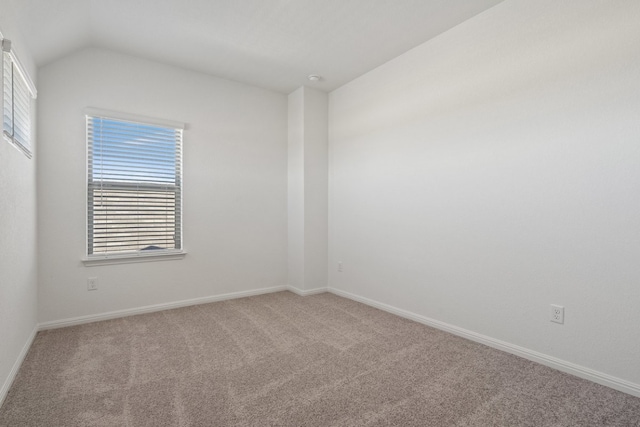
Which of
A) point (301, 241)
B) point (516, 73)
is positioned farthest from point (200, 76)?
point (516, 73)

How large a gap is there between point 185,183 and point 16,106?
163 centimetres

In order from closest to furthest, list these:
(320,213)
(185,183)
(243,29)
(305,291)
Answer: (243,29) → (185,183) → (305,291) → (320,213)

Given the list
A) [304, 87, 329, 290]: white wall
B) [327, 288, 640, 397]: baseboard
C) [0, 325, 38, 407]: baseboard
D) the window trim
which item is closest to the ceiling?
the window trim

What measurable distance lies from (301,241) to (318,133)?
140 centimetres

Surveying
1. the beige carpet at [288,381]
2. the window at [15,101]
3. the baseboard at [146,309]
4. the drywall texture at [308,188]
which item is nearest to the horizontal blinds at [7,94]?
the window at [15,101]

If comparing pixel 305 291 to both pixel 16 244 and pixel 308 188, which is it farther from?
pixel 16 244

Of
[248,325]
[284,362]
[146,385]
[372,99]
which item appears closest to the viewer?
[146,385]

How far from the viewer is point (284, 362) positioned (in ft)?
7.62

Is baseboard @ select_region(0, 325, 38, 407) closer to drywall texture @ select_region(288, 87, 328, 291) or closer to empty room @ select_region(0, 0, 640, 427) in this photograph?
empty room @ select_region(0, 0, 640, 427)

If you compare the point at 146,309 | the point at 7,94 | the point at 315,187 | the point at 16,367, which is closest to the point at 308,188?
the point at 315,187

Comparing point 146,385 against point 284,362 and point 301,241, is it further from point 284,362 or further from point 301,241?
point 301,241

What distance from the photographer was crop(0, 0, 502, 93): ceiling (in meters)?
2.49

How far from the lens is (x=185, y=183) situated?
3.66 meters

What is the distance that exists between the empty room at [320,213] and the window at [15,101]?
1.1 inches
